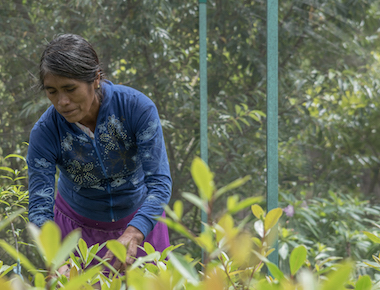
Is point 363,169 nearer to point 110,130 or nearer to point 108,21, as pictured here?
point 110,130

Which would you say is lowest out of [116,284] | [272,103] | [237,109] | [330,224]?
[330,224]

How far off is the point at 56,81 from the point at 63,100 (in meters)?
0.06

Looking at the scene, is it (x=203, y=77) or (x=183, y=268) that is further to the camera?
(x=203, y=77)

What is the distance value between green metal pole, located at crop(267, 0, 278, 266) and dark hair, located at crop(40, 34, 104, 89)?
0.79 metres

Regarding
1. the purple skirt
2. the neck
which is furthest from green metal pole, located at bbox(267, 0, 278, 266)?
the neck

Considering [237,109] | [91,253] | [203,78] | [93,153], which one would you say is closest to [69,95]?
[93,153]

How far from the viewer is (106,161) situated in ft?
4.88

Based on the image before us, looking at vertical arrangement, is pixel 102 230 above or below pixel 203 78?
below

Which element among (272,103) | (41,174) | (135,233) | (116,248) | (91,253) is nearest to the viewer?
(116,248)

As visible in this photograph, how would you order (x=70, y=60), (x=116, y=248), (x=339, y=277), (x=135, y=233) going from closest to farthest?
(x=339, y=277), (x=116, y=248), (x=135, y=233), (x=70, y=60)

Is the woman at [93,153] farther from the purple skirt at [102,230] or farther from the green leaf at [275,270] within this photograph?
the green leaf at [275,270]

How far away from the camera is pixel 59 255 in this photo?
1.04 feet

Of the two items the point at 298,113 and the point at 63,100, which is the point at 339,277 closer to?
the point at 63,100

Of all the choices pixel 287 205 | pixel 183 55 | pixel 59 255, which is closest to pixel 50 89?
pixel 59 255
